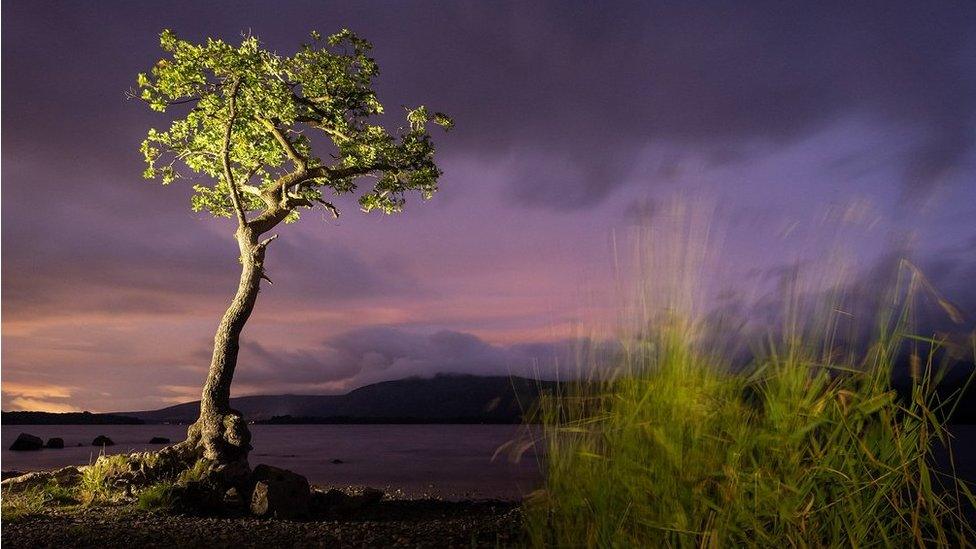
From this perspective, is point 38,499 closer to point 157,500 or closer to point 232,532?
point 157,500

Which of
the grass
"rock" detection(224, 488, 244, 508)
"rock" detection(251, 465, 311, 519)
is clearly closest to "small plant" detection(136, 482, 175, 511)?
"rock" detection(224, 488, 244, 508)

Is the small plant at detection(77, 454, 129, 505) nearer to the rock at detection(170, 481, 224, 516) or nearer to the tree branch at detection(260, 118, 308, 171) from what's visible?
the rock at detection(170, 481, 224, 516)

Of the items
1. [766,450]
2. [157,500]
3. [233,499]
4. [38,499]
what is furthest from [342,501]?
[766,450]

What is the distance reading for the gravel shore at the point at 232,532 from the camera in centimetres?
551

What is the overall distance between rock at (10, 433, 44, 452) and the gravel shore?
74.1ft

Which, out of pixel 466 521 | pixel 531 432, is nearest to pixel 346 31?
pixel 466 521

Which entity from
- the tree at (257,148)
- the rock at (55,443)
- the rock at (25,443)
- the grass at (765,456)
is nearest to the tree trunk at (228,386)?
the tree at (257,148)

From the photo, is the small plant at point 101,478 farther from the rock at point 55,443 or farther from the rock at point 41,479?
the rock at point 55,443

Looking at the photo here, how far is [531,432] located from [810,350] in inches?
58.3

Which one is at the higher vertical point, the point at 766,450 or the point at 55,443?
the point at 766,450

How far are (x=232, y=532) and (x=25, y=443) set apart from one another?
25.2 metres

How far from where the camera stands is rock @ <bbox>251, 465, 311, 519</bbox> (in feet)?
25.4

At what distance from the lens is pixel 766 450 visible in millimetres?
3410

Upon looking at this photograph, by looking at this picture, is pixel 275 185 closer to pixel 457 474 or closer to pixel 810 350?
pixel 810 350
